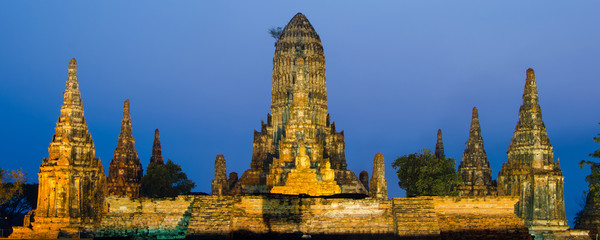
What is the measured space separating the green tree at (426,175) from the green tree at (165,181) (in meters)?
18.6

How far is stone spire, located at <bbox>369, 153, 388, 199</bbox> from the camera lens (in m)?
53.8

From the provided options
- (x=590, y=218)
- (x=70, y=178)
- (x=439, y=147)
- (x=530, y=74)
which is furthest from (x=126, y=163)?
(x=590, y=218)

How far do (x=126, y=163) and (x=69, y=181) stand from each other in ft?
71.5

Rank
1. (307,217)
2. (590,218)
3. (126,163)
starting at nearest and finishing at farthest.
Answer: (307,217)
(590,218)
(126,163)

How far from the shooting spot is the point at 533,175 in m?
46.5

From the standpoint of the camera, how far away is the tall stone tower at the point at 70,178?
152ft

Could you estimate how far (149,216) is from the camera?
33312mm

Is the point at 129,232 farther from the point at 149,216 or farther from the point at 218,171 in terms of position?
the point at 218,171

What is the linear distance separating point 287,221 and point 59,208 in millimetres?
18563

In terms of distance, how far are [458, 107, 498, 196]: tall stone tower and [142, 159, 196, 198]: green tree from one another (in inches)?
919

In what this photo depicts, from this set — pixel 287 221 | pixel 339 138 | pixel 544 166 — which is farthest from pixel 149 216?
pixel 339 138

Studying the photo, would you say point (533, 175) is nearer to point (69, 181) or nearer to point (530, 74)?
point (530, 74)

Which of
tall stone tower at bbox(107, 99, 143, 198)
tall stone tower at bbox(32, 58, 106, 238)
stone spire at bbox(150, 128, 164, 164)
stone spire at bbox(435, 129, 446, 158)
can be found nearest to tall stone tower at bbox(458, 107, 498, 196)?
stone spire at bbox(435, 129, 446, 158)

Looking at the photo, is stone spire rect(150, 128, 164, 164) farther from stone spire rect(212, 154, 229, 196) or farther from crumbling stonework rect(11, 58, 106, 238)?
crumbling stonework rect(11, 58, 106, 238)
